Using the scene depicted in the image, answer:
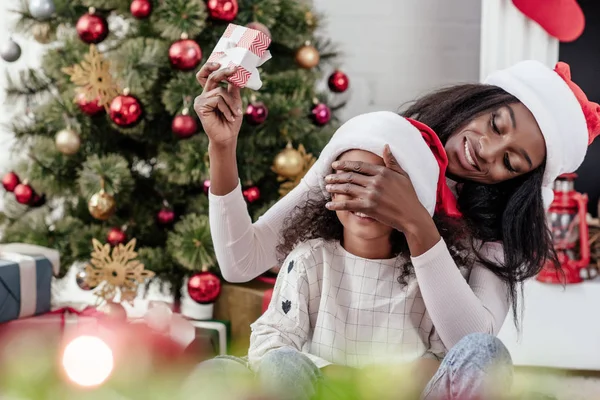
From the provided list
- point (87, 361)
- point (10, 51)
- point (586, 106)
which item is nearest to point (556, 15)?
point (586, 106)

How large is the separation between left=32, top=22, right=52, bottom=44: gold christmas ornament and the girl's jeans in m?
1.10

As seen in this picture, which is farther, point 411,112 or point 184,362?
point 184,362

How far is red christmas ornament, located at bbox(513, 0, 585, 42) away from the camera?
1.61m

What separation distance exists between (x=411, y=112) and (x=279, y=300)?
1.24ft

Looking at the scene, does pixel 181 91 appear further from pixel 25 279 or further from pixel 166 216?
pixel 25 279

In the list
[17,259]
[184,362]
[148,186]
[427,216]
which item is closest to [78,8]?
[148,186]

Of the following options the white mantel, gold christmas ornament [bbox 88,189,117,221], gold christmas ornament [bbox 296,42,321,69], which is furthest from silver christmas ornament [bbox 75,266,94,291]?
the white mantel

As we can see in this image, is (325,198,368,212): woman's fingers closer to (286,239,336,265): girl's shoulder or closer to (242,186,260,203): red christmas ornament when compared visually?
(286,239,336,265): girl's shoulder

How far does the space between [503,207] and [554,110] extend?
6.0 inches

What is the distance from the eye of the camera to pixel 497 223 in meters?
0.95

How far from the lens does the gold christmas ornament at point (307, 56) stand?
1.51m

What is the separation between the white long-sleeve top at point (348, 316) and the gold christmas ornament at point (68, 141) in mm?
791

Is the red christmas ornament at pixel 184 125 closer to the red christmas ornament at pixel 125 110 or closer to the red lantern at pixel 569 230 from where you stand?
the red christmas ornament at pixel 125 110

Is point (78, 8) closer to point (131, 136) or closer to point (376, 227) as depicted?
point (131, 136)
